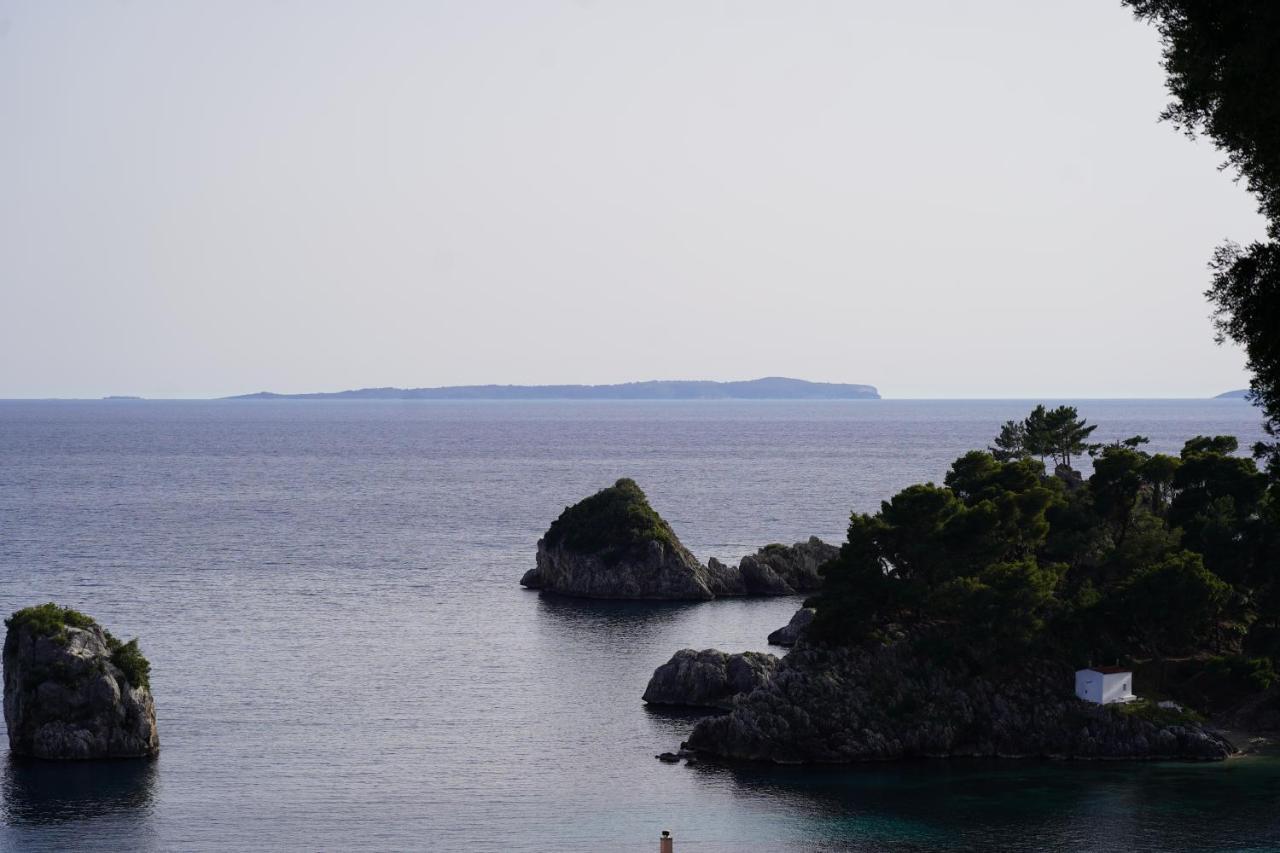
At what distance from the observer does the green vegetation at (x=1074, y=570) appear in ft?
273

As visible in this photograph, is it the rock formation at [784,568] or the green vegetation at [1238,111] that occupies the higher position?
the green vegetation at [1238,111]

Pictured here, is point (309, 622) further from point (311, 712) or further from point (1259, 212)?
point (1259, 212)

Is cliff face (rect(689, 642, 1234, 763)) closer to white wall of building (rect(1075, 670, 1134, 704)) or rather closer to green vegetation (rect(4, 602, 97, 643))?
white wall of building (rect(1075, 670, 1134, 704))

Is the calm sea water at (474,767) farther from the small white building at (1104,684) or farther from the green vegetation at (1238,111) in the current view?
the green vegetation at (1238,111)

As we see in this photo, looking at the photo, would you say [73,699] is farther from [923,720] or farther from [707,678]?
[923,720]

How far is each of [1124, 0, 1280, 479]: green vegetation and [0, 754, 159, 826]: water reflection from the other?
57.8 meters

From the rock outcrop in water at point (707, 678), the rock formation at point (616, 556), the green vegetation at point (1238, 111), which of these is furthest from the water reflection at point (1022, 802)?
the rock formation at point (616, 556)

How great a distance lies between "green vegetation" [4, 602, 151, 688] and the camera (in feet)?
257

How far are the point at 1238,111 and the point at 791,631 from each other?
288 feet

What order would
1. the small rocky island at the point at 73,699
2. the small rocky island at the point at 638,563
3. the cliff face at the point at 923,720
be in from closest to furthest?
1. the small rocky island at the point at 73,699
2. the cliff face at the point at 923,720
3. the small rocky island at the point at 638,563

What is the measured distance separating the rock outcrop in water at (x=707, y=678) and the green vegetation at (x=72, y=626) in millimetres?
31438

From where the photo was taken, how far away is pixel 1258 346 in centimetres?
2603

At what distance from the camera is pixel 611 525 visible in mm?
140375

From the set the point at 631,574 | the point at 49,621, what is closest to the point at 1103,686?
the point at 49,621
